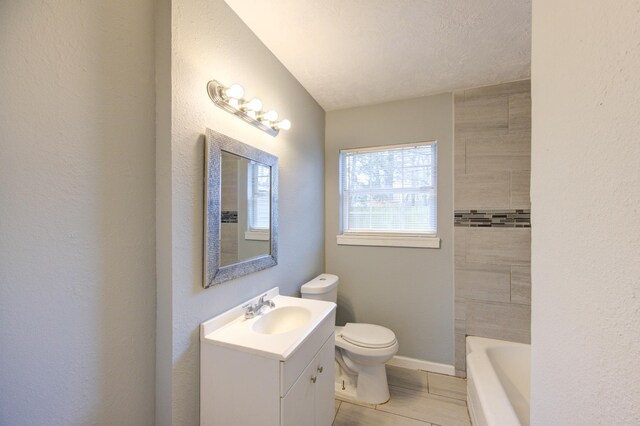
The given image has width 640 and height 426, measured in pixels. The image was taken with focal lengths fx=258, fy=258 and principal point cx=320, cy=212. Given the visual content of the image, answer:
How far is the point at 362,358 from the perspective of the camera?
1.82 meters

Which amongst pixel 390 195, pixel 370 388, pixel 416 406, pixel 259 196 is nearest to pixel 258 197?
pixel 259 196

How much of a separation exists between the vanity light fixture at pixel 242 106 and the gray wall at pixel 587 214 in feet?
3.72

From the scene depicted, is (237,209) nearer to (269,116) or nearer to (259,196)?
(259,196)

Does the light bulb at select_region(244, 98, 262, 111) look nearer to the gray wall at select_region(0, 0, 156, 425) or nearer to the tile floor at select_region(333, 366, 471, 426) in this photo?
the gray wall at select_region(0, 0, 156, 425)

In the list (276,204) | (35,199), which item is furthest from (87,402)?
(276,204)

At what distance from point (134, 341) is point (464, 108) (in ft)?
8.66

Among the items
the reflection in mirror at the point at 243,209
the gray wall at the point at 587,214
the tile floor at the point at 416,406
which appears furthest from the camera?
the tile floor at the point at 416,406

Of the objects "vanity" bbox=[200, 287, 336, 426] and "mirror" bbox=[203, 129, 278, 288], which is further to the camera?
"mirror" bbox=[203, 129, 278, 288]

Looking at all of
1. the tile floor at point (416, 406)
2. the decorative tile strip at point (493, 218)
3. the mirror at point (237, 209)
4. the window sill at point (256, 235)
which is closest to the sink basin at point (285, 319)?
the mirror at point (237, 209)

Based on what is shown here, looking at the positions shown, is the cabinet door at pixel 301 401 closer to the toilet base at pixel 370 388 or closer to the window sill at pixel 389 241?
the toilet base at pixel 370 388

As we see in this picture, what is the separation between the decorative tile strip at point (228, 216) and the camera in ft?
4.24

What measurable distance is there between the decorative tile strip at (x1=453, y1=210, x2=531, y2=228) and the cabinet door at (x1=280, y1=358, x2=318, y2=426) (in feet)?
5.48

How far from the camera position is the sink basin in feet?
4.85

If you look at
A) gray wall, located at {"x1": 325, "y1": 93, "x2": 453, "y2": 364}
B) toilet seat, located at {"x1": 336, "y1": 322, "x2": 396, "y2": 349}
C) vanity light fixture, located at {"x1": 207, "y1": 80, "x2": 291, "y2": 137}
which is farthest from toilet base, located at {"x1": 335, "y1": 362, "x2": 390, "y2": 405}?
vanity light fixture, located at {"x1": 207, "y1": 80, "x2": 291, "y2": 137}
